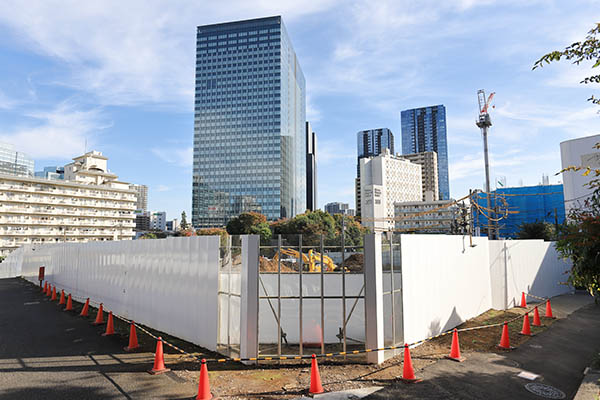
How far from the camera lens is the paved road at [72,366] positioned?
805cm

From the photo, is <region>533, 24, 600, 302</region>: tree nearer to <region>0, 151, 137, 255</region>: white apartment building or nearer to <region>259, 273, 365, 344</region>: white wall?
<region>259, 273, 365, 344</region>: white wall

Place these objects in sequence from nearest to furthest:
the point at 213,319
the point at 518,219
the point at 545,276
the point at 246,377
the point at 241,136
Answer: the point at 246,377 < the point at 213,319 < the point at 545,276 < the point at 518,219 < the point at 241,136

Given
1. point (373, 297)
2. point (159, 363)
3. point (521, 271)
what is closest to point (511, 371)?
point (373, 297)

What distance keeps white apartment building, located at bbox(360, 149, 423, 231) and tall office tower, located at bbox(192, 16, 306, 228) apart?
32.5 m

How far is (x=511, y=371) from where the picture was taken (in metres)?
9.63

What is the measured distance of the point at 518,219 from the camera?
6756 cm

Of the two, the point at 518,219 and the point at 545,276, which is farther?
the point at 518,219

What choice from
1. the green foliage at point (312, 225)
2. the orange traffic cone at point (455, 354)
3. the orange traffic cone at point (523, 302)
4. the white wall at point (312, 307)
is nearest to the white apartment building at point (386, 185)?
the green foliage at point (312, 225)

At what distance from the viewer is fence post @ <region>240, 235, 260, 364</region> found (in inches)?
400

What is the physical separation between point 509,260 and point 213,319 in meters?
16.9

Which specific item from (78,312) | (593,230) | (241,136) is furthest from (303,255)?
(241,136)

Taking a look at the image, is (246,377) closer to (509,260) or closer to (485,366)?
(485,366)

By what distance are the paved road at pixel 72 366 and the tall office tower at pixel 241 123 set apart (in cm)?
11473

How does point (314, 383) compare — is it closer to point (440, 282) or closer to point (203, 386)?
point (203, 386)
